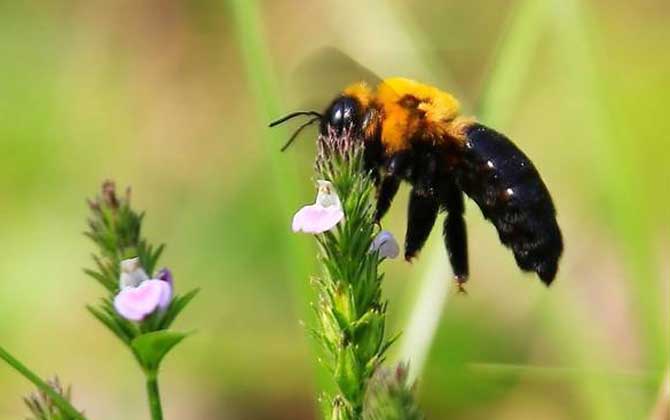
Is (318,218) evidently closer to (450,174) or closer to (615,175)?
(450,174)

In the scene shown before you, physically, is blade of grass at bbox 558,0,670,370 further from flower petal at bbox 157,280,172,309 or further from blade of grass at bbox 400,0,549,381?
flower petal at bbox 157,280,172,309

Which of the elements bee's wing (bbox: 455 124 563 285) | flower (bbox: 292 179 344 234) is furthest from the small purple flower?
bee's wing (bbox: 455 124 563 285)

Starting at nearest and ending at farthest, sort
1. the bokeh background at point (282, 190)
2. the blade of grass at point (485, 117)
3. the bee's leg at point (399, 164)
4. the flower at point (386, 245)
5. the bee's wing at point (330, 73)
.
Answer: the flower at point (386, 245) < the bee's leg at point (399, 164) < the bee's wing at point (330, 73) < the blade of grass at point (485, 117) < the bokeh background at point (282, 190)

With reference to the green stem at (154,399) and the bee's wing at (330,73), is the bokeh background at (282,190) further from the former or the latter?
the green stem at (154,399)

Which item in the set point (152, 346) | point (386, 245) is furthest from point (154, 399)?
point (386, 245)

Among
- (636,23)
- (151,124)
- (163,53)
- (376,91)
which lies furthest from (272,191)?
(376,91)

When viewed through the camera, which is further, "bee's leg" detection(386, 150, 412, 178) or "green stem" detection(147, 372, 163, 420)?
"bee's leg" detection(386, 150, 412, 178)

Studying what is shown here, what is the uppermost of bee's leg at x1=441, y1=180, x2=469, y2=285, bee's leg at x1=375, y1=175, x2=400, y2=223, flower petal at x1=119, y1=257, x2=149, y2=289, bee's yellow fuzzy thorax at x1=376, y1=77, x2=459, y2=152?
bee's yellow fuzzy thorax at x1=376, y1=77, x2=459, y2=152

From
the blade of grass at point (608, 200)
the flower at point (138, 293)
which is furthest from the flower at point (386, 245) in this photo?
the blade of grass at point (608, 200)
